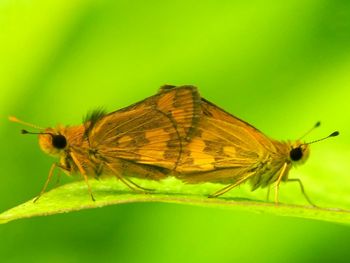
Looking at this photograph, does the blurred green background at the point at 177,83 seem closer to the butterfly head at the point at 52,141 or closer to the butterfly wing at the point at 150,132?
the butterfly head at the point at 52,141

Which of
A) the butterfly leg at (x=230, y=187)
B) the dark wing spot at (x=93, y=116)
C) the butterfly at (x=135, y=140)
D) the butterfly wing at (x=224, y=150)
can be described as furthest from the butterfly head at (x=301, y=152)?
the dark wing spot at (x=93, y=116)

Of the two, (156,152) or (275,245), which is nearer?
(275,245)

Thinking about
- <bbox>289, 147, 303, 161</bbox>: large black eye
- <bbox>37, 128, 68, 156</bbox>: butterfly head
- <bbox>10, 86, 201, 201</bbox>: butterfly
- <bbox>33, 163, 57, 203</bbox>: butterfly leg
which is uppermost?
<bbox>289, 147, 303, 161</bbox>: large black eye

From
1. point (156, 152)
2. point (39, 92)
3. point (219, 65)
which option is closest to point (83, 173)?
point (156, 152)

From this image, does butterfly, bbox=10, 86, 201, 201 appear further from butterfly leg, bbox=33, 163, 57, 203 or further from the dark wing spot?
butterfly leg, bbox=33, 163, 57, 203

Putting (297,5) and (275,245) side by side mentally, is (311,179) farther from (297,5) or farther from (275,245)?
(297,5)

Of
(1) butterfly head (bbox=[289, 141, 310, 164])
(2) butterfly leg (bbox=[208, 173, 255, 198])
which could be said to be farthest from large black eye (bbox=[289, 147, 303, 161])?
(2) butterfly leg (bbox=[208, 173, 255, 198])
